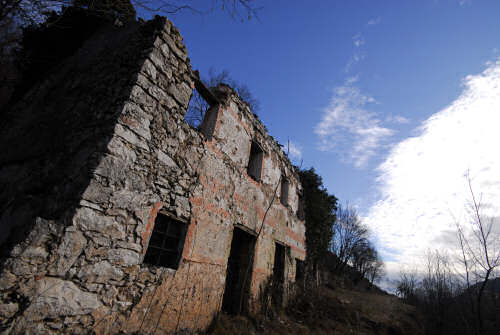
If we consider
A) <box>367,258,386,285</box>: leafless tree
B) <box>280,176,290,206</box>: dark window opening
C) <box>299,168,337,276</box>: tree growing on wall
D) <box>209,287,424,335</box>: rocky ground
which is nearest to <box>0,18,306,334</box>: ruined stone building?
<box>209,287,424,335</box>: rocky ground

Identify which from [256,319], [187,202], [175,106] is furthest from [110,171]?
[256,319]

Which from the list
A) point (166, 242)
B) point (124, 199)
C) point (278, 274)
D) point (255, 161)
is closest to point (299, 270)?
point (278, 274)

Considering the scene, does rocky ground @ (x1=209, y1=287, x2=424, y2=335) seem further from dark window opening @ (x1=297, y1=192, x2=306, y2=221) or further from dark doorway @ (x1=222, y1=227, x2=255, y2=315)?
dark window opening @ (x1=297, y1=192, x2=306, y2=221)

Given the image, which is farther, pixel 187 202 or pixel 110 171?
pixel 187 202

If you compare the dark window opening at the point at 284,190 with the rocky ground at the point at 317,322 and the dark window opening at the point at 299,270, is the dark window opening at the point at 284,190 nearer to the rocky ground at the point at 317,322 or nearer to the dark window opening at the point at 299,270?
the dark window opening at the point at 299,270

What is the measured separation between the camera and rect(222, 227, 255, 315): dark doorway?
201 inches

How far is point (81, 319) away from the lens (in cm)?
232

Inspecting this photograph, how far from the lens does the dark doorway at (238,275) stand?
16.8 feet

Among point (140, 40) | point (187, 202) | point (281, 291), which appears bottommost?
point (281, 291)

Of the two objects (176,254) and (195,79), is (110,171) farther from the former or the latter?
(195,79)

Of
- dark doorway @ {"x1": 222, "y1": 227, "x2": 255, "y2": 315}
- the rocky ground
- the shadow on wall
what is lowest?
the rocky ground

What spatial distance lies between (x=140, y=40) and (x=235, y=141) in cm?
276

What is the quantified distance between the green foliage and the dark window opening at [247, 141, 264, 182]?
7.55 m

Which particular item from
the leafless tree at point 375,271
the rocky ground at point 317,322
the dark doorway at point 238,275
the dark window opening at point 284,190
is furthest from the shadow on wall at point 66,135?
the leafless tree at point 375,271
